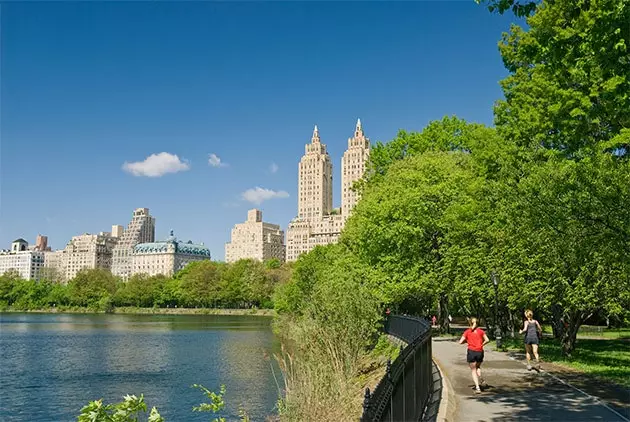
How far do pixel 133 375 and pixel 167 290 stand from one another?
119888 millimetres

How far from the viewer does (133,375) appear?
108 feet

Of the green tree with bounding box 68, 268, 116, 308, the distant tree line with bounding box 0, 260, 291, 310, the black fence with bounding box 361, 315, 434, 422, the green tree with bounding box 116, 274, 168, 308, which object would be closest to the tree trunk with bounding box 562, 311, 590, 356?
the black fence with bounding box 361, 315, 434, 422

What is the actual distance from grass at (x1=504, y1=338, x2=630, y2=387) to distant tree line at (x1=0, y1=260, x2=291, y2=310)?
106 metres

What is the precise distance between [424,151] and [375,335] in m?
18.2

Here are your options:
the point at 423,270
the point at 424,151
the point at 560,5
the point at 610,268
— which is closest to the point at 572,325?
the point at 610,268

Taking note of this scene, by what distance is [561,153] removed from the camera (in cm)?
2298

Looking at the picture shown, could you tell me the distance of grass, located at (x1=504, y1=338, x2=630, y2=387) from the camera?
1692 centimetres

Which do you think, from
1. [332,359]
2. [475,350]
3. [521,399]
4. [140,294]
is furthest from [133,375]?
[140,294]

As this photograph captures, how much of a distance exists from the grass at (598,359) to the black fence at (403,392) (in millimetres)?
6127

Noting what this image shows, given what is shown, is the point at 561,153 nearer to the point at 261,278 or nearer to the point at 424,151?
the point at 424,151

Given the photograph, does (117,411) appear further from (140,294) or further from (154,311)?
(140,294)

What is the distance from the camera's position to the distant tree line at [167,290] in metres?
138

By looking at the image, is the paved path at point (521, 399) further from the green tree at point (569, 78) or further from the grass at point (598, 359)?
the green tree at point (569, 78)

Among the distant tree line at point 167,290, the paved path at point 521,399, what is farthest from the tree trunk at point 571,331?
the distant tree line at point 167,290
